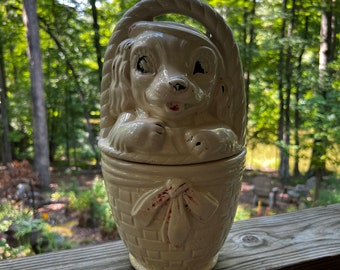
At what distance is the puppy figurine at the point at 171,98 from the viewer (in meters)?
0.63

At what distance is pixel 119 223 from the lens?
2.44 feet

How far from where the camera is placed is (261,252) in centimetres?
84

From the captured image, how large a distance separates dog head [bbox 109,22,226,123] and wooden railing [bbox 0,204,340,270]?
0.40 meters

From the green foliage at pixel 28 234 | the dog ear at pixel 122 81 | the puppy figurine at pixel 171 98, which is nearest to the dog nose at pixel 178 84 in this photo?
the puppy figurine at pixel 171 98

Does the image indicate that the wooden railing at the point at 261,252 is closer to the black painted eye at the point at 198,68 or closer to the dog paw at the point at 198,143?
the dog paw at the point at 198,143

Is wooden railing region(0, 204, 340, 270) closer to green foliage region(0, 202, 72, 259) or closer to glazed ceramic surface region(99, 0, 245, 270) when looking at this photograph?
glazed ceramic surface region(99, 0, 245, 270)

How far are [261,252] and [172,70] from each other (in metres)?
0.52

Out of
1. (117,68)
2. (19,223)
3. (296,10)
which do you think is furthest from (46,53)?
(117,68)

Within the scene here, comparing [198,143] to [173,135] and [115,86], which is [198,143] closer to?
[173,135]

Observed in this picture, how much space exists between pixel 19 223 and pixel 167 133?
5.91ft

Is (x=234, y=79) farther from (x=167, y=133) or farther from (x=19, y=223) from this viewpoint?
(x=19, y=223)

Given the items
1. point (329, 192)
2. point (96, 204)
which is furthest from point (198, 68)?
point (329, 192)

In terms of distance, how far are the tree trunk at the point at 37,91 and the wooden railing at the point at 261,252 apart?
2.87m

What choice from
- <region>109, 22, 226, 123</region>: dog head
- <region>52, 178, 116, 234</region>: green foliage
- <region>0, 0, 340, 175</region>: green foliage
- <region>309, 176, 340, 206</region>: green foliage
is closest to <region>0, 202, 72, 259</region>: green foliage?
<region>52, 178, 116, 234</region>: green foliage
